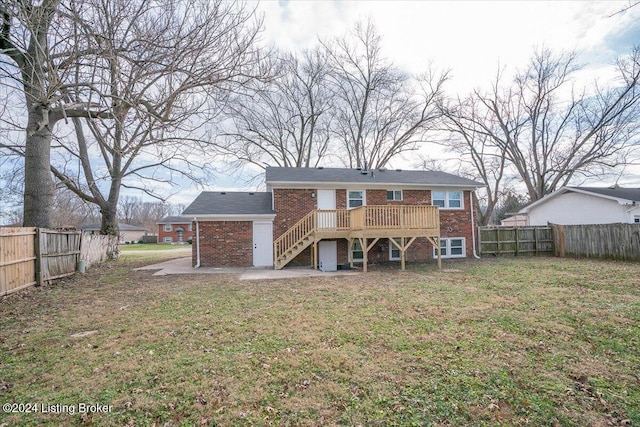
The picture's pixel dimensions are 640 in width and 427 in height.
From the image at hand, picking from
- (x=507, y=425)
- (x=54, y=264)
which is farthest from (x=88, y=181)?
(x=507, y=425)

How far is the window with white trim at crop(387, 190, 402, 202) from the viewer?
15625 mm

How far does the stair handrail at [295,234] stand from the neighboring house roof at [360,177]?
189 cm

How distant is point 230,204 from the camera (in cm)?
1526

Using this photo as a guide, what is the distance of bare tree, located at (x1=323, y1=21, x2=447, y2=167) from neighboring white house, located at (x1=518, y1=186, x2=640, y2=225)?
10829mm

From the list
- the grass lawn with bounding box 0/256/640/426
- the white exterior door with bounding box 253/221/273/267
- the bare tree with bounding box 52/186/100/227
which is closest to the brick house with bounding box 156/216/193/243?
the bare tree with bounding box 52/186/100/227

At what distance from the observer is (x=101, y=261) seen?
1666cm

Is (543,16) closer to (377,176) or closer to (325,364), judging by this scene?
(377,176)

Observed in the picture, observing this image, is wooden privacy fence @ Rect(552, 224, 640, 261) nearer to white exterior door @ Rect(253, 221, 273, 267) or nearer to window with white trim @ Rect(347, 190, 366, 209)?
window with white trim @ Rect(347, 190, 366, 209)

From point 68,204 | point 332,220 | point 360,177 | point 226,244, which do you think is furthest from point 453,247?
point 68,204

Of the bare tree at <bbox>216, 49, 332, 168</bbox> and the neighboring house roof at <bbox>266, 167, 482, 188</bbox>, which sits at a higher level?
the bare tree at <bbox>216, 49, 332, 168</bbox>

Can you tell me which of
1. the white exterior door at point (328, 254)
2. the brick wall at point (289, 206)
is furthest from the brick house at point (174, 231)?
the white exterior door at point (328, 254)

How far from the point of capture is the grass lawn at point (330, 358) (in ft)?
9.76

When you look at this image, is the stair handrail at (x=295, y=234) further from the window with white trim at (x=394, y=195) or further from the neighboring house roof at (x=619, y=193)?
the neighboring house roof at (x=619, y=193)

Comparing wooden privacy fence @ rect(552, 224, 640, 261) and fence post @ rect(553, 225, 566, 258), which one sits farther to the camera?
fence post @ rect(553, 225, 566, 258)
